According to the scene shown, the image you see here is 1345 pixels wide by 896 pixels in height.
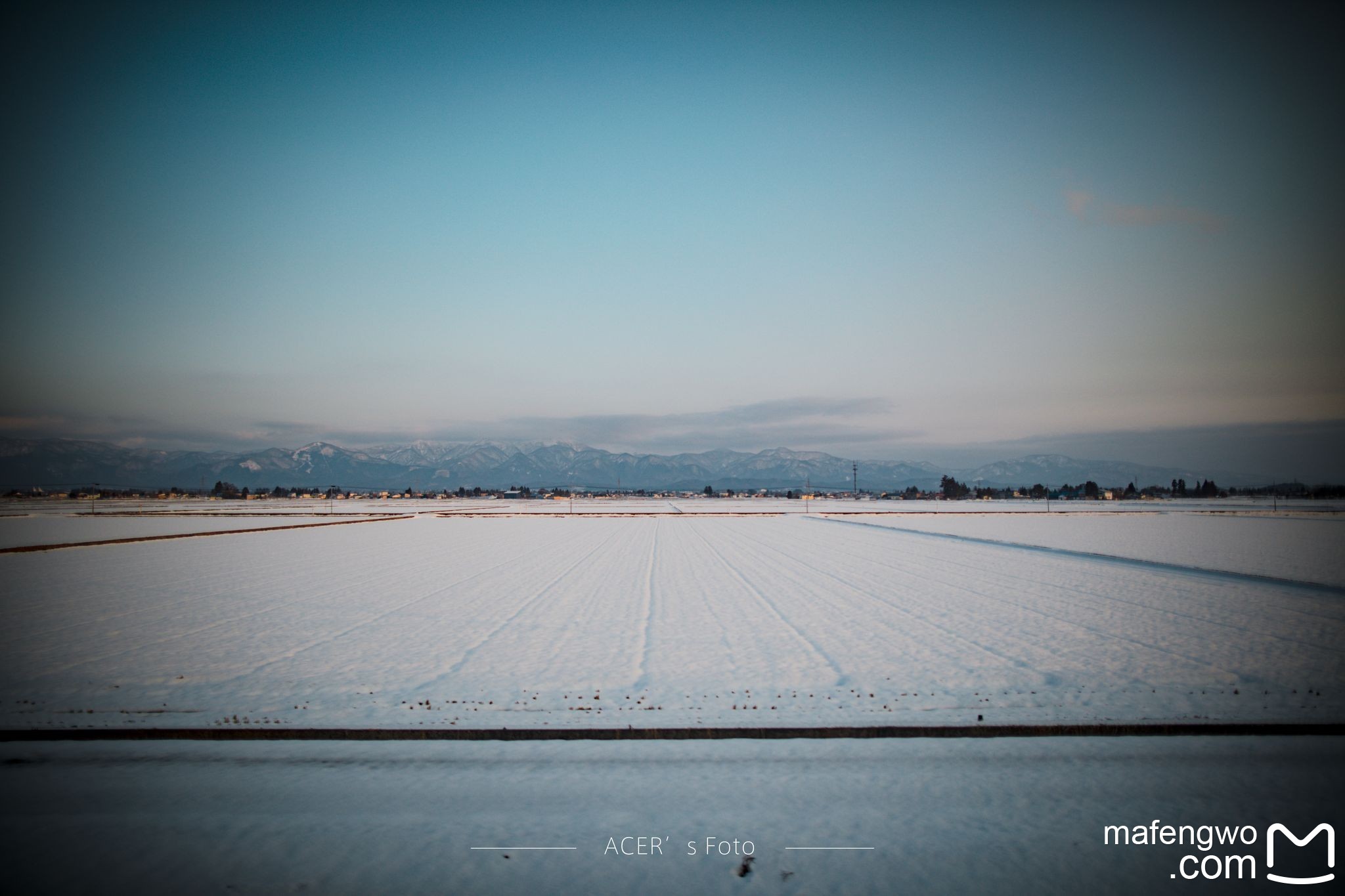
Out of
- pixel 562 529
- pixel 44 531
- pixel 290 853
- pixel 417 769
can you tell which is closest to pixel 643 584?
pixel 417 769

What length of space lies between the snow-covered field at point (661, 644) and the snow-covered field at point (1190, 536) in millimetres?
987

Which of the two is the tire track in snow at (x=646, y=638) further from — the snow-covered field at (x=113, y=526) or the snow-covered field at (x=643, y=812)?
the snow-covered field at (x=113, y=526)

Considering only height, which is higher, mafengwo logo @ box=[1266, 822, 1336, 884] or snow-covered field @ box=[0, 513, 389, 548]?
mafengwo logo @ box=[1266, 822, 1336, 884]

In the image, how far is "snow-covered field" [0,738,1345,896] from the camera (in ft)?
15.5

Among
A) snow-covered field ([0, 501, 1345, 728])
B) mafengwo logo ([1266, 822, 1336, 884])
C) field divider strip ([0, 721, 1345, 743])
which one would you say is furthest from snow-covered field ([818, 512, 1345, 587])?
mafengwo logo ([1266, 822, 1336, 884])

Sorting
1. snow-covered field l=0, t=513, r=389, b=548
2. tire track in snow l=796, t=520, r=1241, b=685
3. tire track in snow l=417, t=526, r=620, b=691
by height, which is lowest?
snow-covered field l=0, t=513, r=389, b=548

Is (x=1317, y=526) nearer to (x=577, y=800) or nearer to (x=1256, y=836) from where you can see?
(x=1256, y=836)

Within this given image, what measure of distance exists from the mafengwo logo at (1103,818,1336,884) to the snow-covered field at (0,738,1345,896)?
0.06m

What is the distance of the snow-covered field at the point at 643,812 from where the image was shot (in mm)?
4727

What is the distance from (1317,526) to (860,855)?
54.8 m

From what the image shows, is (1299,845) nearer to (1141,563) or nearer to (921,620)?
(921,620)

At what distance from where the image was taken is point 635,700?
8.07 metres

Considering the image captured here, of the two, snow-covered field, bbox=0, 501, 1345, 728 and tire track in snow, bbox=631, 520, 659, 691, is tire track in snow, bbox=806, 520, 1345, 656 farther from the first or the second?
tire track in snow, bbox=631, 520, 659, 691

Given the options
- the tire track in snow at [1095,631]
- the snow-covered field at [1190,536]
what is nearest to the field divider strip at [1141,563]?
the snow-covered field at [1190,536]
